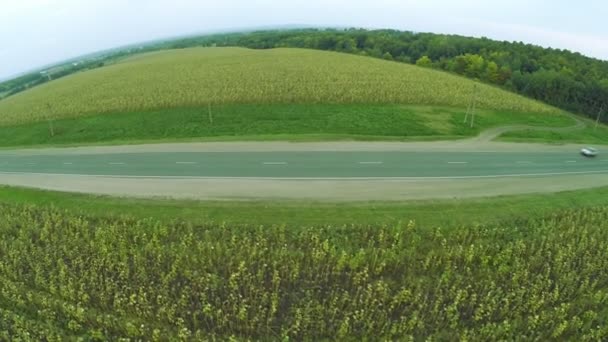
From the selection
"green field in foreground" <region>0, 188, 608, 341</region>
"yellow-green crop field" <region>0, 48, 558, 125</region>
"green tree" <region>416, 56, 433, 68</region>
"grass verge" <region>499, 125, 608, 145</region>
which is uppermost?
"green tree" <region>416, 56, 433, 68</region>

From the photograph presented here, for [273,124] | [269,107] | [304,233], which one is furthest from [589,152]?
[269,107]

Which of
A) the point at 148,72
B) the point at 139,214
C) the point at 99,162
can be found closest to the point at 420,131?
the point at 139,214

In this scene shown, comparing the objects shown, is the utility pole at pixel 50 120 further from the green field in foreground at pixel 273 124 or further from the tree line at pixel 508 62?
the tree line at pixel 508 62

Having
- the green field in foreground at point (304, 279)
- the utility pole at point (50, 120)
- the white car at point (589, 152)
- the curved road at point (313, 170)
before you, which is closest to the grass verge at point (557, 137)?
the curved road at point (313, 170)

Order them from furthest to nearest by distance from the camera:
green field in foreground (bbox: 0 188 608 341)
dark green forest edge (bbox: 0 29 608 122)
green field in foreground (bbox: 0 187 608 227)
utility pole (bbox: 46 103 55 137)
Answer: dark green forest edge (bbox: 0 29 608 122)
utility pole (bbox: 46 103 55 137)
green field in foreground (bbox: 0 187 608 227)
green field in foreground (bbox: 0 188 608 341)

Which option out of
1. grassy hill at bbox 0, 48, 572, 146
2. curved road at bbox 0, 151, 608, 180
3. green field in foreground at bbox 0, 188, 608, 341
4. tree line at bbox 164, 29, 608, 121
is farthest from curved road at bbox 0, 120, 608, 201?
tree line at bbox 164, 29, 608, 121

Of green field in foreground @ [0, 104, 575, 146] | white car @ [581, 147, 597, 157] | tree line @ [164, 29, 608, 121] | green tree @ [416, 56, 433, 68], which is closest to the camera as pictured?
white car @ [581, 147, 597, 157]

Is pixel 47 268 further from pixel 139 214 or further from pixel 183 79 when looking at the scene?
pixel 183 79

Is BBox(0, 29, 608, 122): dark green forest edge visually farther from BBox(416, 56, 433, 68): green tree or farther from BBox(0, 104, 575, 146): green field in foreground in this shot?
BBox(0, 104, 575, 146): green field in foreground
